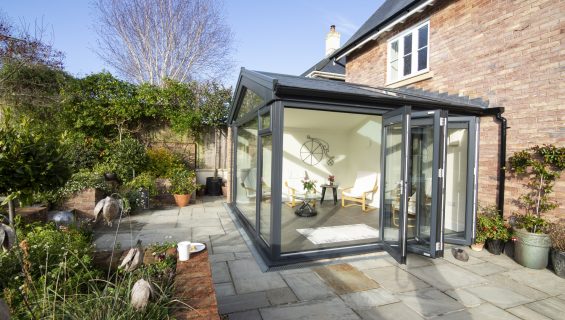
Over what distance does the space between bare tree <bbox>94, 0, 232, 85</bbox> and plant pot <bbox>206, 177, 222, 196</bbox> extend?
597 centimetres

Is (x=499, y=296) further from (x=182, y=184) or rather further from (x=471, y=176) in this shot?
(x=182, y=184)

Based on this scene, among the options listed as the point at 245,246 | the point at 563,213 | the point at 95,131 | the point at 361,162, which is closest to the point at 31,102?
the point at 95,131

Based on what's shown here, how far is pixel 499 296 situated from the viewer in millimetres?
2943

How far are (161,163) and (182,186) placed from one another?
99 centimetres

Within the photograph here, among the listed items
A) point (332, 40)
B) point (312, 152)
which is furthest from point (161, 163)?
point (332, 40)

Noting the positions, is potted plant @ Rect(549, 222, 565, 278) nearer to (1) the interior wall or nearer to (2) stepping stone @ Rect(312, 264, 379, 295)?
(2) stepping stone @ Rect(312, 264, 379, 295)

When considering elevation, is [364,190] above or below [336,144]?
below

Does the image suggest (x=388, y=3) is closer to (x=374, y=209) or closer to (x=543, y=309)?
(x=374, y=209)

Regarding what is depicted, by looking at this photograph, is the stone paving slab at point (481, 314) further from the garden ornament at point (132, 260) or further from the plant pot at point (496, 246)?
the garden ornament at point (132, 260)

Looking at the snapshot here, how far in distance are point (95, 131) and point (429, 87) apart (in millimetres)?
7873

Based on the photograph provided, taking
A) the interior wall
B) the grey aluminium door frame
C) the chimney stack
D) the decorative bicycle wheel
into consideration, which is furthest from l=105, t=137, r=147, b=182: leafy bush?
the chimney stack

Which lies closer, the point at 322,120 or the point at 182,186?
the point at 182,186

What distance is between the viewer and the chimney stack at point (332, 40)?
463 inches

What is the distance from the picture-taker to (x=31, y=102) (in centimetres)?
748
